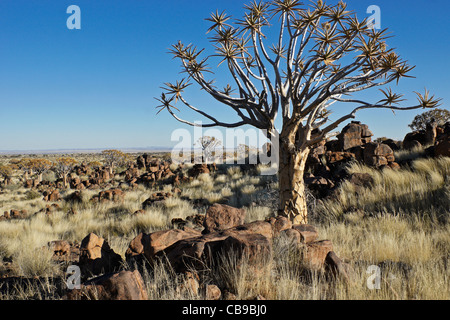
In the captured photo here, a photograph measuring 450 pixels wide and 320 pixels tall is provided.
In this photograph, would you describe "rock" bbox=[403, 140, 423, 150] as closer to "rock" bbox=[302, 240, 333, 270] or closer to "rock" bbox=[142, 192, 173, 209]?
"rock" bbox=[142, 192, 173, 209]

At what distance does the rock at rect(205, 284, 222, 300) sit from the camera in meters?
2.82

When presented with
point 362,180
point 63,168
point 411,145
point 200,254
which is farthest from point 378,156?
point 63,168

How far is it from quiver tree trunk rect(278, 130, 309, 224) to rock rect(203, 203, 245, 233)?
1.19 m

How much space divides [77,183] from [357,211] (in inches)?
760

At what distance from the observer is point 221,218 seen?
16.1 ft

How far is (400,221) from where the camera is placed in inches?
236

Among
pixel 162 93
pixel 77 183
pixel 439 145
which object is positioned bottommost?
pixel 77 183

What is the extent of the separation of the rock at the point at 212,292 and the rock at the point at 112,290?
59 cm

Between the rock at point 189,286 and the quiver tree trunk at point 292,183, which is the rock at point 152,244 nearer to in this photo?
the rock at point 189,286

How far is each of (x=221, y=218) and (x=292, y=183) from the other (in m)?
1.70

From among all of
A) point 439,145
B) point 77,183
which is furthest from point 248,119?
point 77,183

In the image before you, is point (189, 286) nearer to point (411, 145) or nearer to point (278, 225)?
point (278, 225)
